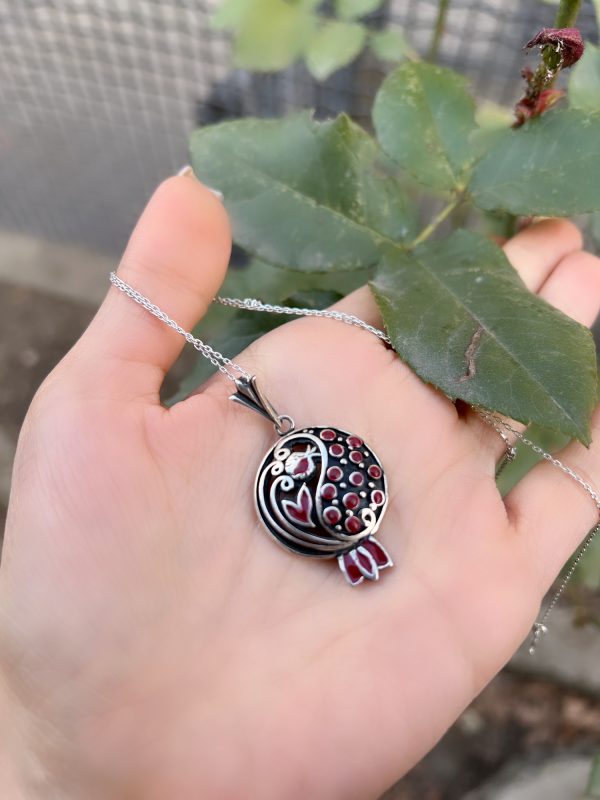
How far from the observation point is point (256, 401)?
2.93 feet

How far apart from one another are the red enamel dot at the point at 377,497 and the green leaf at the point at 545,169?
0.39 m

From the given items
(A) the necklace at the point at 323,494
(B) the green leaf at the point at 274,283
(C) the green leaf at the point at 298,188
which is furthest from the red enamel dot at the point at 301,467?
(B) the green leaf at the point at 274,283

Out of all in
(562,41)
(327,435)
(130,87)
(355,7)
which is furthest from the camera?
(130,87)

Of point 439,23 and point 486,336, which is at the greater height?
point 439,23

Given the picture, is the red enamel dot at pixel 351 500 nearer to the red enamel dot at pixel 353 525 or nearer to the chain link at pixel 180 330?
Result: the red enamel dot at pixel 353 525

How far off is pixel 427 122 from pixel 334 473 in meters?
0.48

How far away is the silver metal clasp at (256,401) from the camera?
89cm

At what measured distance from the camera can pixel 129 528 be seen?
2.69ft

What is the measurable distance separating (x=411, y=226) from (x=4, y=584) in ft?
2.20

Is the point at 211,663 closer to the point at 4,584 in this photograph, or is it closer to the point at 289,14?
the point at 4,584

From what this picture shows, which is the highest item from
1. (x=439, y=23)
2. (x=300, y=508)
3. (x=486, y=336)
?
(x=439, y=23)

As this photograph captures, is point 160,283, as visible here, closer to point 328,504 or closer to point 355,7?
point 328,504

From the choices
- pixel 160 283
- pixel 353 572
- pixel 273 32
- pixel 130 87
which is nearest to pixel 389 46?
pixel 273 32

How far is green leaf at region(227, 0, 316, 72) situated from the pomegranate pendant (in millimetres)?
638
